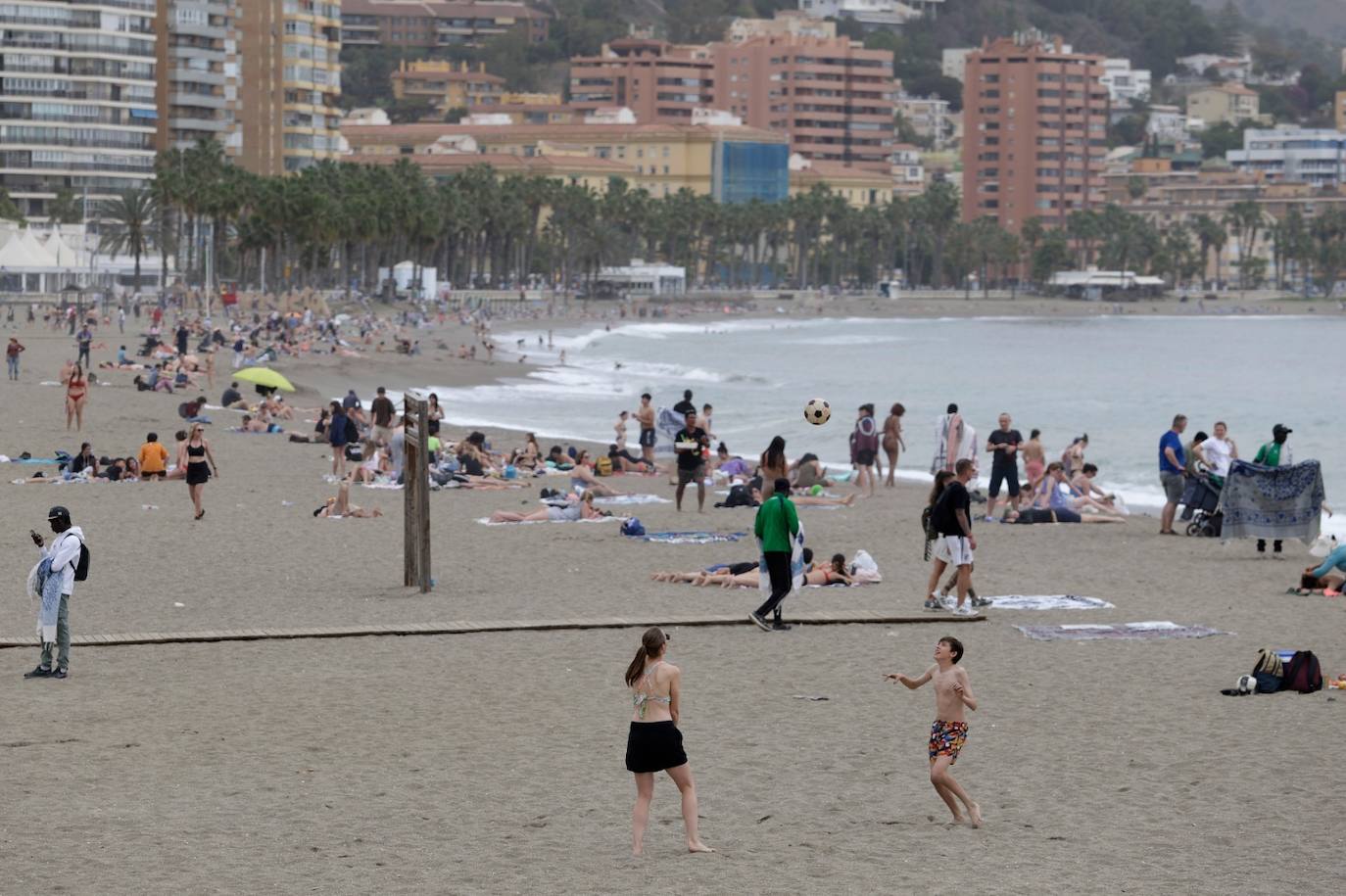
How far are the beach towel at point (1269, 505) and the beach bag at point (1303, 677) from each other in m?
6.53

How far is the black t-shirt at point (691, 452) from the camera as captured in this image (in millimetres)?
22516

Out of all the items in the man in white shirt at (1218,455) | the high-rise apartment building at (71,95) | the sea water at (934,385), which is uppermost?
the high-rise apartment building at (71,95)

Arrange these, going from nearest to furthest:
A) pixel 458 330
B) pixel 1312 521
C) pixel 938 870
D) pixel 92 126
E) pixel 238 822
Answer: pixel 938 870 → pixel 238 822 → pixel 1312 521 → pixel 458 330 → pixel 92 126

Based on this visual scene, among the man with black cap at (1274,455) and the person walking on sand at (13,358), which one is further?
the person walking on sand at (13,358)

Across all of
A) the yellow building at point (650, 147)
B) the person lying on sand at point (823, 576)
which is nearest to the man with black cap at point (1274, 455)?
the person lying on sand at point (823, 576)

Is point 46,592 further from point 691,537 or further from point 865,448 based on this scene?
point 865,448

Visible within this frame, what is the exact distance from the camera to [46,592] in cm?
1262

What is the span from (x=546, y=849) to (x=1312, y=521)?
11.9 metres

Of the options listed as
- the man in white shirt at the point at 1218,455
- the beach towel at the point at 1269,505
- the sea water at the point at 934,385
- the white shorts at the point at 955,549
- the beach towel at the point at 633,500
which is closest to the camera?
the white shorts at the point at 955,549

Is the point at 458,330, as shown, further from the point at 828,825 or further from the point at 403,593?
→ the point at 828,825

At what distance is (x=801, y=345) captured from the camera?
101562 mm

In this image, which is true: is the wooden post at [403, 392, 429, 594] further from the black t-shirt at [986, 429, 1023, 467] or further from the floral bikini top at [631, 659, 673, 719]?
the floral bikini top at [631, 659, 673, 719]

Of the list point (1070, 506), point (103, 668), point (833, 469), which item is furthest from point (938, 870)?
point (833, 469)

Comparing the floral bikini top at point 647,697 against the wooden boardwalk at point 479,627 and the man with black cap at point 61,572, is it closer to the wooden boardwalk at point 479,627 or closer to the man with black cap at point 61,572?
the man with black cap at point 61,572
